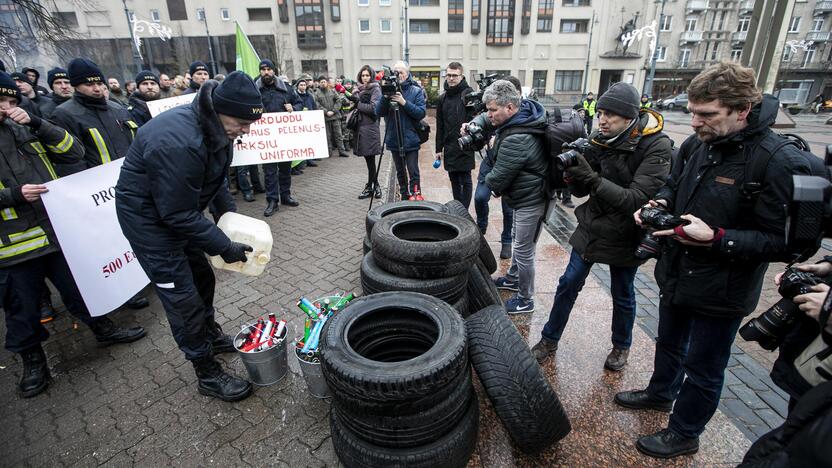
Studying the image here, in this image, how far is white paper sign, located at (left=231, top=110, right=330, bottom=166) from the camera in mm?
6992

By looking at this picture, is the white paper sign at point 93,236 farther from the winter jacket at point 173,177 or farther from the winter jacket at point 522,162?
the winter jacket at point 522,162

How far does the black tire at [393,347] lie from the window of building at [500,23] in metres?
53.7

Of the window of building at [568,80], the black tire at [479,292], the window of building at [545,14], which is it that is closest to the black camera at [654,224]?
the black tire at [479,292]

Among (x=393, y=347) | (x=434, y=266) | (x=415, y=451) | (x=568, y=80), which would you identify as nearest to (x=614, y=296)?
(x=434, y=266)

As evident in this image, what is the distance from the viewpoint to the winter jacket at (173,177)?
2438 millimetres

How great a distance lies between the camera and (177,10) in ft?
160

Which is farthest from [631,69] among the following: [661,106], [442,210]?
[442,210]

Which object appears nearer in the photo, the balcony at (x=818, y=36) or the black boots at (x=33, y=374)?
the black boots at (x=33, y=374)

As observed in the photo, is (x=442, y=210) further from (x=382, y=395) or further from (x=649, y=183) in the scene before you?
(x=382, y=395)

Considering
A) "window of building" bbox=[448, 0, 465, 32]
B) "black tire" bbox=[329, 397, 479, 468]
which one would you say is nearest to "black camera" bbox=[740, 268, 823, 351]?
"black tire" bbox=[329, 397, 479, 468]

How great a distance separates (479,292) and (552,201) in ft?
3.74

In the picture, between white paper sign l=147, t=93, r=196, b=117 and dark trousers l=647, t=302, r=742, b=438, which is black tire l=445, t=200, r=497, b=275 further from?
white paper sign l=147, t=93, r=196, b=117

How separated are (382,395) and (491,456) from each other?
1.00 m

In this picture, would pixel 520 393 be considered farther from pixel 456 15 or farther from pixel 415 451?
pixel 456 15
